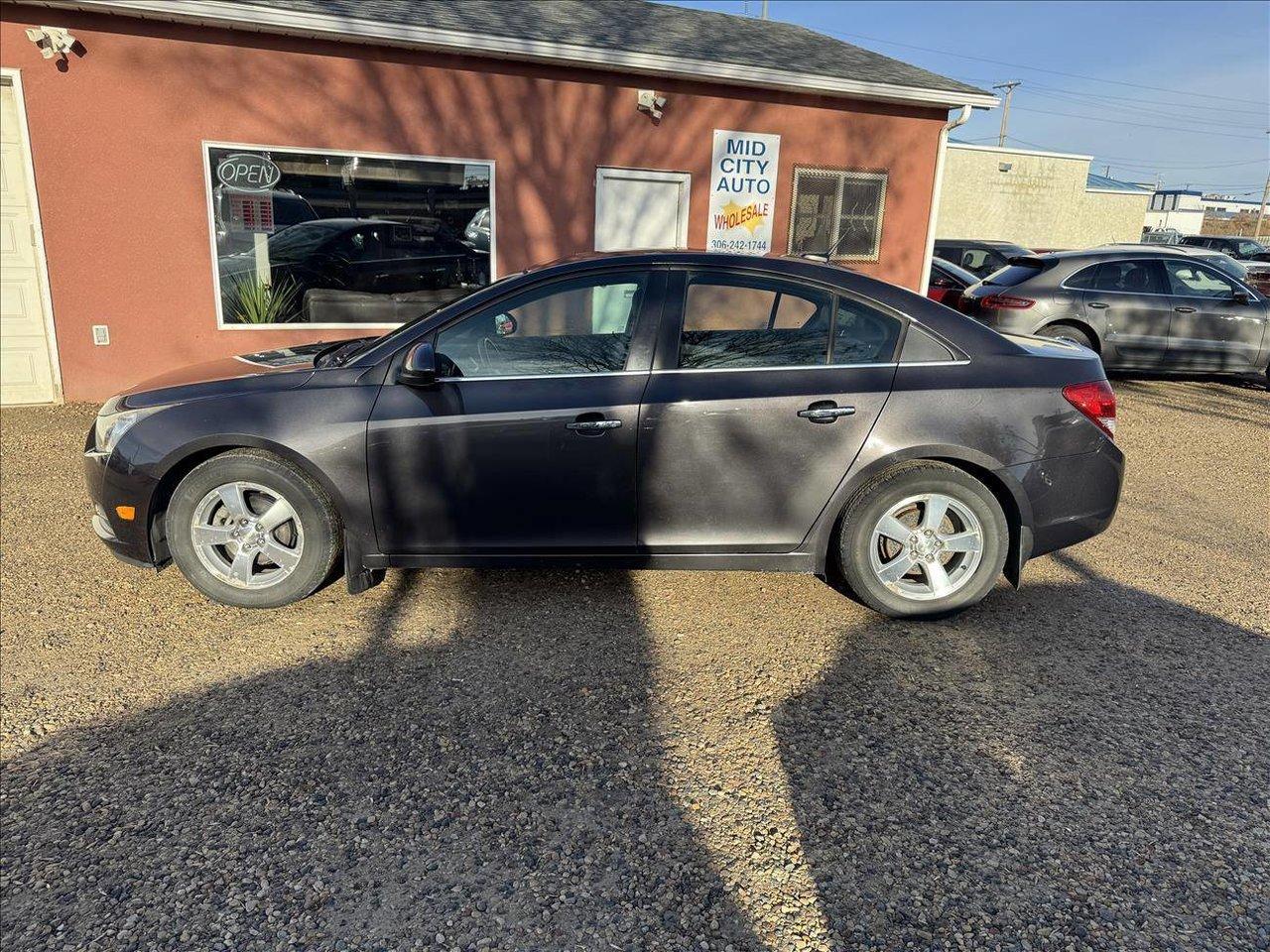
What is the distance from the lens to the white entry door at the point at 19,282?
7766 millimetres

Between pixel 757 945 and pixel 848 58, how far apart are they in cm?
1151

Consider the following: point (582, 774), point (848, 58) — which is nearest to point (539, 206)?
point (848, 58)

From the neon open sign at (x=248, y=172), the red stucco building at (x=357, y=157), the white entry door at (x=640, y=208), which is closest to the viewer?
the red stucco building at (x=357, y=157)

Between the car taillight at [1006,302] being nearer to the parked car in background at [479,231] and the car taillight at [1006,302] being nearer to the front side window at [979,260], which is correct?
the parked car in background at [479,231]

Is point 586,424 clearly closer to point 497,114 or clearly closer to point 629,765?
point 629,765

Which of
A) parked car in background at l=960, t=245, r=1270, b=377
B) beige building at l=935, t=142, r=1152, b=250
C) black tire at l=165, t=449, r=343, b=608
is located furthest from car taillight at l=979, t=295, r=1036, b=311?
beige building at l=935, t=142, r=1152, b=250

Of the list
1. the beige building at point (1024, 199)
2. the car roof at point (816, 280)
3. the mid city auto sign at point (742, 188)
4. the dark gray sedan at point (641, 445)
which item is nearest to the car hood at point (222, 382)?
the dark gray sedan at point (641, 445)

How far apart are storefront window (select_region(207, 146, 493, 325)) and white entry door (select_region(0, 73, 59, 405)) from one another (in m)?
1.54

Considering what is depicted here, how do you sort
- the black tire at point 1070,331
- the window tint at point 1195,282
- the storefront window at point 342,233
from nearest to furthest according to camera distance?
the storefront window at point 342,233 → the black tire at point 1070,331 → the window tint at point 1195,282

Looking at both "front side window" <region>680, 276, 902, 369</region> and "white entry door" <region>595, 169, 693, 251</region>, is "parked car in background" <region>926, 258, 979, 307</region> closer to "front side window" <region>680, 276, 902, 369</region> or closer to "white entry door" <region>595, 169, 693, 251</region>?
"white entry door" <region>595, 169, 693, 251</region>

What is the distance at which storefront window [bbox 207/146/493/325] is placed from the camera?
8531 millimetres

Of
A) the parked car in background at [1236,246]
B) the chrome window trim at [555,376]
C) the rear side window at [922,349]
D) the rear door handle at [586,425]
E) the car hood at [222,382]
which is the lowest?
the rear door handle at [586,425]

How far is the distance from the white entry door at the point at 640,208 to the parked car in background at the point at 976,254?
22.7 ft

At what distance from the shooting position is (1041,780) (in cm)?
281
